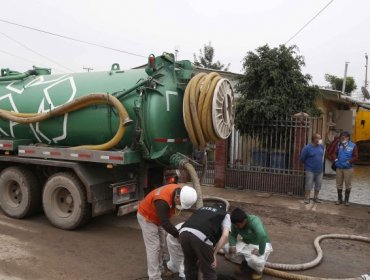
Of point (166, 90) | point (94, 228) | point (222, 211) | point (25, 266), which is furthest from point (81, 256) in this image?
point (166, 90)

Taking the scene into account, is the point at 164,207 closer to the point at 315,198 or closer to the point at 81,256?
the point at 81,256

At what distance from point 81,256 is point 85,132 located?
2.14 meters

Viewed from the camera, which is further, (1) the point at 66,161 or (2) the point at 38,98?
(2) the point at 38,98

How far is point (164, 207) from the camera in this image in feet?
14.9

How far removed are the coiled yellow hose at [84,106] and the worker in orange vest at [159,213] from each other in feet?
6.02

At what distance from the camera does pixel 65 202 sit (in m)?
7.25

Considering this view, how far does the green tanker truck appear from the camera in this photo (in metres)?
6.52

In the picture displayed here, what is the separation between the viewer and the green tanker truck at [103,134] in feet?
21.4

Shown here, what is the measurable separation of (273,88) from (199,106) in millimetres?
4322

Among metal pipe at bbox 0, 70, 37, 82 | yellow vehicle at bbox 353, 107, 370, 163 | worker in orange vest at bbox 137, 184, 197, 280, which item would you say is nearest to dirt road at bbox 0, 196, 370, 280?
worker in orange vest at bbox 137, 184, 197, 280

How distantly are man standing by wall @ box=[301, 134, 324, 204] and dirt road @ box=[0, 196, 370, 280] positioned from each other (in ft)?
3.68

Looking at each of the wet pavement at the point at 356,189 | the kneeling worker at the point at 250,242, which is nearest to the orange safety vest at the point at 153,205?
the kneeling worker at the point at 250,242

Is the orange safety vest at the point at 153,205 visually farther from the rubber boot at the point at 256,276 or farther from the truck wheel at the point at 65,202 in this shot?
the truck wheel at the point at 65,202

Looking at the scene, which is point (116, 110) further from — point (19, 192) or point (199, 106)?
point (19, 192)
